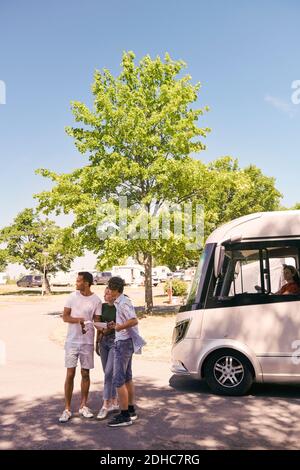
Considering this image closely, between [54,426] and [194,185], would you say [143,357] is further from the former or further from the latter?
[194,185]

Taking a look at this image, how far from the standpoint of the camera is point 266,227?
7.36m

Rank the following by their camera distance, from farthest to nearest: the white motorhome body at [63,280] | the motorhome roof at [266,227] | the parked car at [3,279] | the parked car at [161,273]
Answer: the parked car at [3,279]
the parked car at [161,273]
the white motorhome body at [63,280]
the motorhome roof at [266,227]

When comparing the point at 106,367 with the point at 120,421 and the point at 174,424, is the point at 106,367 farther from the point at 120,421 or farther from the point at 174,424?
the point at 174,424

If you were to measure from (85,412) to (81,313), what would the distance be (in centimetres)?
128

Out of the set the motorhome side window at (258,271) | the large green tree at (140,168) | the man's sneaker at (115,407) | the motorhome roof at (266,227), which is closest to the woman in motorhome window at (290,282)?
the motorhome side window at (258,271)

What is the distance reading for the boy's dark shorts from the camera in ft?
19.0

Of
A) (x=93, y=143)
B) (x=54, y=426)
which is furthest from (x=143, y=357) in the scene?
(x=93, y=143)

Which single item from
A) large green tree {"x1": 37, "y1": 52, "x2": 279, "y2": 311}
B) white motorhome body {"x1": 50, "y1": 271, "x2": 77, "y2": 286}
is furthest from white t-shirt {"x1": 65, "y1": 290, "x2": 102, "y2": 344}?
white motorhome body {"x1": 50, "y1": 271, "x2": 77, "y2": 286}

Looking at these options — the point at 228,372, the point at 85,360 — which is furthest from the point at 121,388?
the point at 228,372

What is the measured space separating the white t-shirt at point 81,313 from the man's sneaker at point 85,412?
2.86 ft

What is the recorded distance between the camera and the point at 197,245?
19.7 meters

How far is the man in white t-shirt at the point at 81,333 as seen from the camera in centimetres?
601

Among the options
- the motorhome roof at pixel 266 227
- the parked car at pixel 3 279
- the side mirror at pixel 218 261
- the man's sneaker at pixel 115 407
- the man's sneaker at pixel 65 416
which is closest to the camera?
the man's sneaker at pixel 65 416

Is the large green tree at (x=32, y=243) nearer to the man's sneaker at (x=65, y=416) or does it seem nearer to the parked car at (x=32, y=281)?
the parked car at (x=32, y=281)
